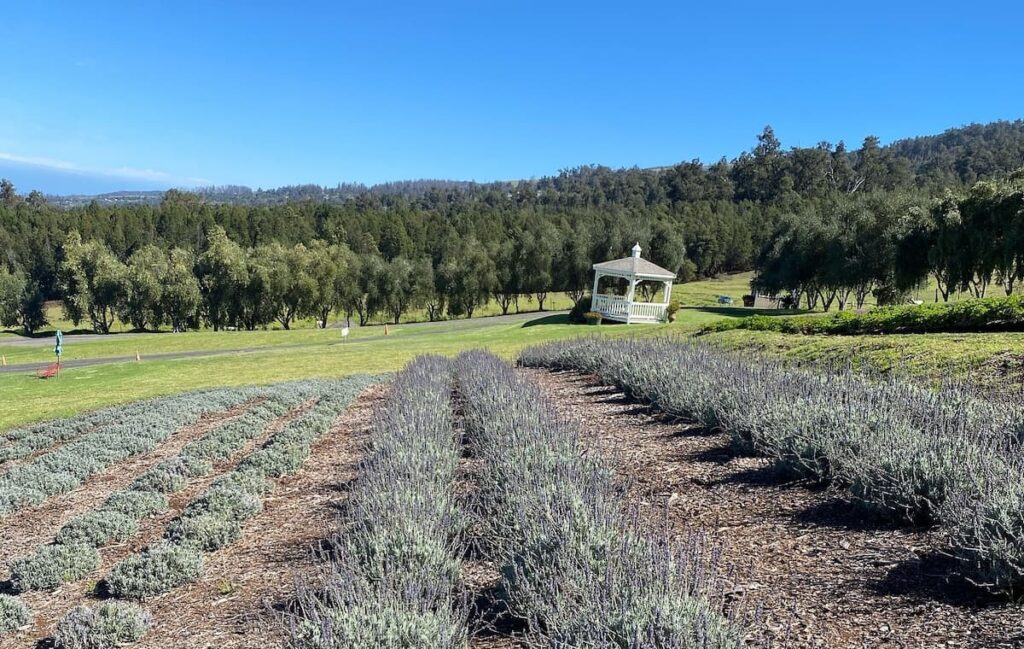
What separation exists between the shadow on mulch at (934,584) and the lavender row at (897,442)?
90 millimetres

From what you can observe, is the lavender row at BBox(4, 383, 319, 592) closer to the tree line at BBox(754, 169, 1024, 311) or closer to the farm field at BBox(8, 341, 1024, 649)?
the farm field at BBox(8, 341, 1024, 649)

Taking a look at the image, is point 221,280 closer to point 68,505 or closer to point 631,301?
point 631,301

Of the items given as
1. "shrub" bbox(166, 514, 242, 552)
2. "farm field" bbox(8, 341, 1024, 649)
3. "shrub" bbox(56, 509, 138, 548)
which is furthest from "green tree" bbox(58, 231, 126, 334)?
"shrub" bbox(166, 514, 242, 552)

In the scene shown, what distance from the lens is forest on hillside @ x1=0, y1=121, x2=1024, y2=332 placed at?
3095cm

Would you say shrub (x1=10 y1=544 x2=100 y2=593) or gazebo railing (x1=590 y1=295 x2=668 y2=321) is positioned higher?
gazebo railing (x1=590 y1=295 x2=668 y2=321)

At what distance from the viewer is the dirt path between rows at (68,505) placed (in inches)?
256

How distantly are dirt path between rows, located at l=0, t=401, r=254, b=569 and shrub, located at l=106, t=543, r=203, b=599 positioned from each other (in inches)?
56.5

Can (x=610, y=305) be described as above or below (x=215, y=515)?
above

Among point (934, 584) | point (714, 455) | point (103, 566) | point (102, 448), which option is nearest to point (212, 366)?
point (102, 448)

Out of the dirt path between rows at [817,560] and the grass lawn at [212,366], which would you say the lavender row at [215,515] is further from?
the grass lawn at [212,366]

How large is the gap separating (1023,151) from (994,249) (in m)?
126

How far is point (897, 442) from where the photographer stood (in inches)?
178

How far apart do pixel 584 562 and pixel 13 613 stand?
171 inches

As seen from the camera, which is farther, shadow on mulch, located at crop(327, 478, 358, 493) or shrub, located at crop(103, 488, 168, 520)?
shadow on mulch, located at crop(327, 478, 358, 493)
